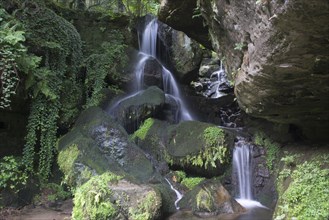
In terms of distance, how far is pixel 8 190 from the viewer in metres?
8.05

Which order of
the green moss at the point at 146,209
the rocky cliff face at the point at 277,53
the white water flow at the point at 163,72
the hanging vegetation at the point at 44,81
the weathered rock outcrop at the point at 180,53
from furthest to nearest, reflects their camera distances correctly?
the weathered rock outcrop at the point at 180,53 < the white water flow at the point at 163,72 < the hanging vegetation at the point at 44,81 < the green moss at the point at 146,209 < the rocky cliff face at the point at 277,53

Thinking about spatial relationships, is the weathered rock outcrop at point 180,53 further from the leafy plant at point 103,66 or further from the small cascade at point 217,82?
the leafy plant at point 103,66

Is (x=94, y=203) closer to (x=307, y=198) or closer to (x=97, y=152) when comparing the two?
(x=97, y=152)

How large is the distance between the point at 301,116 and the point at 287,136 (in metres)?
1.96

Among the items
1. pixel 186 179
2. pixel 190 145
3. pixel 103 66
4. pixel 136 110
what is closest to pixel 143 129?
pixel 136 110

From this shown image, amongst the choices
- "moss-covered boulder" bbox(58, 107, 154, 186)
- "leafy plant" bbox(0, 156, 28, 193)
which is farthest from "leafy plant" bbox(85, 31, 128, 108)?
"leafy plant" bbox(0, 156, 28, 193)

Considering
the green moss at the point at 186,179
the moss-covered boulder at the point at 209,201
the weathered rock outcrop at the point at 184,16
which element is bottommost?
the moss-covered boulder at the point at 209,201

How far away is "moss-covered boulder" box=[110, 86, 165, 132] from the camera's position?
1116cm

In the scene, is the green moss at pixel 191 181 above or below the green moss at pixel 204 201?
above

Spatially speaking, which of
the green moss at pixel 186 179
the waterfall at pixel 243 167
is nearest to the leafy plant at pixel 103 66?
the green moss at pixel 186 179

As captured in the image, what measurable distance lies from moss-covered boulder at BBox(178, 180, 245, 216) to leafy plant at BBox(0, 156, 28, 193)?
4.30 m

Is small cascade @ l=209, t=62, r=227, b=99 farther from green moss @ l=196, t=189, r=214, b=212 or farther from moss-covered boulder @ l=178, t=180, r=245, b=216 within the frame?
green moss @ l=196, t=189, r=214, b=212

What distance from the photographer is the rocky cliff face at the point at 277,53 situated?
4145 mm

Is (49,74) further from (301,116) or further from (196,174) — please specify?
(301,116)
